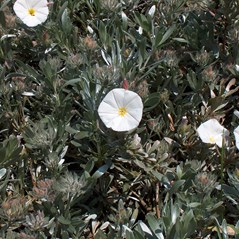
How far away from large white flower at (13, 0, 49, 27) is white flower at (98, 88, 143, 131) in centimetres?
67

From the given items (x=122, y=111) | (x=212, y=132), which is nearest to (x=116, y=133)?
(x=122, y=111)

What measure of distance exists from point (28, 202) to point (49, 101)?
20.8 inches

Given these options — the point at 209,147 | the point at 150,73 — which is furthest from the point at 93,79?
the point at 209,147

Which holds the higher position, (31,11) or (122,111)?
(31,11)

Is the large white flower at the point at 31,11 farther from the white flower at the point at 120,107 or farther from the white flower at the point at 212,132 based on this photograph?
the white flower at the point at 212,132

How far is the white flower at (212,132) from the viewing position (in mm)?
2781

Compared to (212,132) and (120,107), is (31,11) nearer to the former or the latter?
(120,107)

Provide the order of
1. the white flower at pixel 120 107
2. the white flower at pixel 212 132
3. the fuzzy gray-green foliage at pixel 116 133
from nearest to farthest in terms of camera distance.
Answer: the fuzzy gray-green foliage at pixel 116 133 → the white flower at pixel 120 107 → the white flower at pixel 212 132

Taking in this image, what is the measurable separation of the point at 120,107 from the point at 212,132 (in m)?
0.43

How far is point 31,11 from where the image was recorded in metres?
3.13

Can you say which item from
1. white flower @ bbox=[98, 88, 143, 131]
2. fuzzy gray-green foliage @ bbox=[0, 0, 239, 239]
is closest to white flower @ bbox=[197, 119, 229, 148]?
fuzzy gray-green foliage @ bbox=[0, 0, 239, 239]

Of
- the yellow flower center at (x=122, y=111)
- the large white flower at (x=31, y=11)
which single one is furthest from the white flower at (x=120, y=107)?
the large white flower at (x=31, y=11)

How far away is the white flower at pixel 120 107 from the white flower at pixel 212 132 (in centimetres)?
32

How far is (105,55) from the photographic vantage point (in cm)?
299
